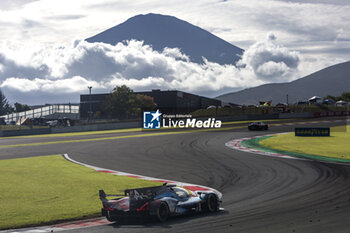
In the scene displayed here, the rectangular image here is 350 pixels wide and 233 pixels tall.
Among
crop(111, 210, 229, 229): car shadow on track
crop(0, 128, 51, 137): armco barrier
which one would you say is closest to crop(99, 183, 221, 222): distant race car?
crop(111, 210, 229, 229): car shadow on track

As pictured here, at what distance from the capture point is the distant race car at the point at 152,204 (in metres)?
9.88

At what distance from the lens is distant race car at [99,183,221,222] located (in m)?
9.88

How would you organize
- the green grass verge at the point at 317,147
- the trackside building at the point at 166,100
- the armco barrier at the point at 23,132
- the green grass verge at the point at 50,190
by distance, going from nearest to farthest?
the green grass verge at the point at 50,190
the green grass verge at the point at 317,147
the armco barrier at the point at 23,132
the trackside building at the point at 166,100

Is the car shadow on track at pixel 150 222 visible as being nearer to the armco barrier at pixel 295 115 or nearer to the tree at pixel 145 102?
the armco barrier at pixel 295 115

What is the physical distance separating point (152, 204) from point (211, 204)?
6.15ft

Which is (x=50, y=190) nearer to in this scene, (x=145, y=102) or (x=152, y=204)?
(x=152, y=204)

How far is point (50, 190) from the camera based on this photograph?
47.1 feet

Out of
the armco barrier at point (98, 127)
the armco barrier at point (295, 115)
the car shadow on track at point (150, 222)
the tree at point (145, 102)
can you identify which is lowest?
the car shadow on track at point (150, 222)

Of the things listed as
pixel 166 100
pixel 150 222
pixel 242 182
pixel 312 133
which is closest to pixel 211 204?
pixel 150 222

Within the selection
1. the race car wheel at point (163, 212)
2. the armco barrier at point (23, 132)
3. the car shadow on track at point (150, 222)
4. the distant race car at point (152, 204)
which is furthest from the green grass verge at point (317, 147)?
the armco barrier at point (23, 132)

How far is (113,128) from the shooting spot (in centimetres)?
5725

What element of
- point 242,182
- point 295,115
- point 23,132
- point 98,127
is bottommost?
point 242,182

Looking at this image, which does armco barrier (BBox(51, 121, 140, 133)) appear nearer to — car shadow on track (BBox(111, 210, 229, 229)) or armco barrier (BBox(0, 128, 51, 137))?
armco barrier (BBox(0, 128, 51, 137))

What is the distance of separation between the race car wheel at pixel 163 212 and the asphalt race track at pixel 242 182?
0.18 m
